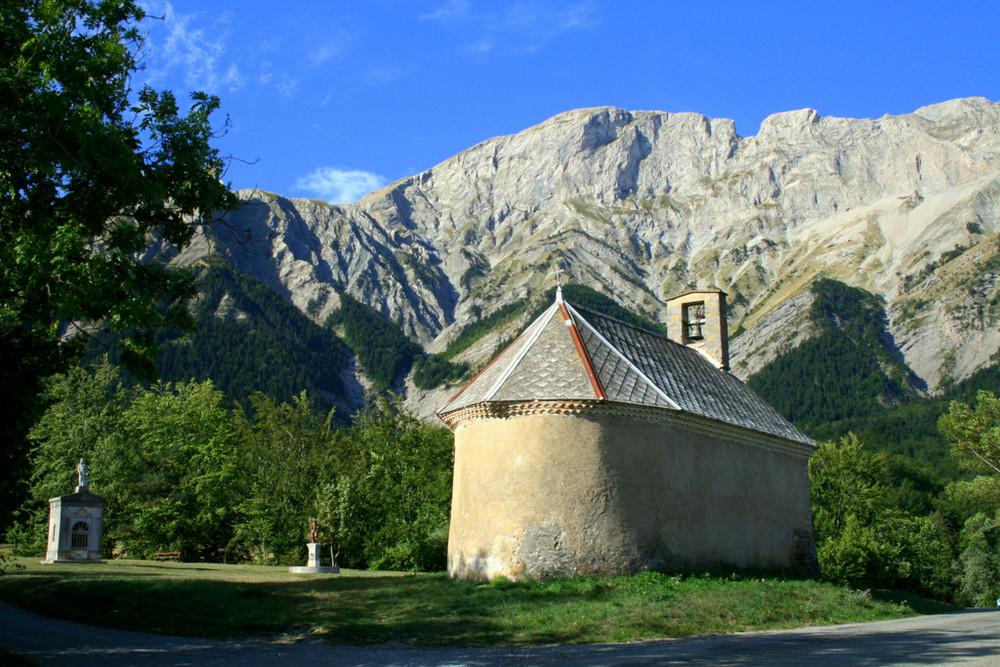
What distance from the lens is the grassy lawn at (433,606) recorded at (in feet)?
44.0

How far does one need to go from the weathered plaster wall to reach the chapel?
0.09ft

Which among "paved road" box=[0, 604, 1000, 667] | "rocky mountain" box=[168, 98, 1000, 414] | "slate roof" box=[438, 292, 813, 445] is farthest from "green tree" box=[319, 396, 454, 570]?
"rocky mountain" box=[168, 98, 1000, 414]

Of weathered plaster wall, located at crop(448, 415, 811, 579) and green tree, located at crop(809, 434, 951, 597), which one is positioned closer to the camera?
weathered plaster wall, located at crop(448, 415, 811, 579)

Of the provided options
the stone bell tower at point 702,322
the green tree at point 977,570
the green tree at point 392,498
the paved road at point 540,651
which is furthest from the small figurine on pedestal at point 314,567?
the green tree at point 977,570

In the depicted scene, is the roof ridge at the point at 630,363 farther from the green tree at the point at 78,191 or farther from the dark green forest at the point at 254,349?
the dark green forest at the point at 254,349

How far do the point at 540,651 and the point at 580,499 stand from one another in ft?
22.6

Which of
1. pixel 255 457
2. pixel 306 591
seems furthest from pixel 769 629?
pixel 255 457

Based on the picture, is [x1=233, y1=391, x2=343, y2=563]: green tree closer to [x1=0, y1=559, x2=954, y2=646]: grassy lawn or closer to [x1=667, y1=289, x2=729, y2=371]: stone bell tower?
[x1=0, y1=559, x2=954, y2=646]: grassy lawn

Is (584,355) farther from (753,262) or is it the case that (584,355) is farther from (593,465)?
(753,262)

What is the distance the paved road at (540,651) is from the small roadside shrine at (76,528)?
10658 mm

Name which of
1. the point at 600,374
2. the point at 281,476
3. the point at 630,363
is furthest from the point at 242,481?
the point at 600,374

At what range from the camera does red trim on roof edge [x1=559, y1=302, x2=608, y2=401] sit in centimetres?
1914

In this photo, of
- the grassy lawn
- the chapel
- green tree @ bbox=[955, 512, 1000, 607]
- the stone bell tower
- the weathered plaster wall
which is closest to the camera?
the grassy lawn

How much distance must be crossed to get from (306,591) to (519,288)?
502 feet
